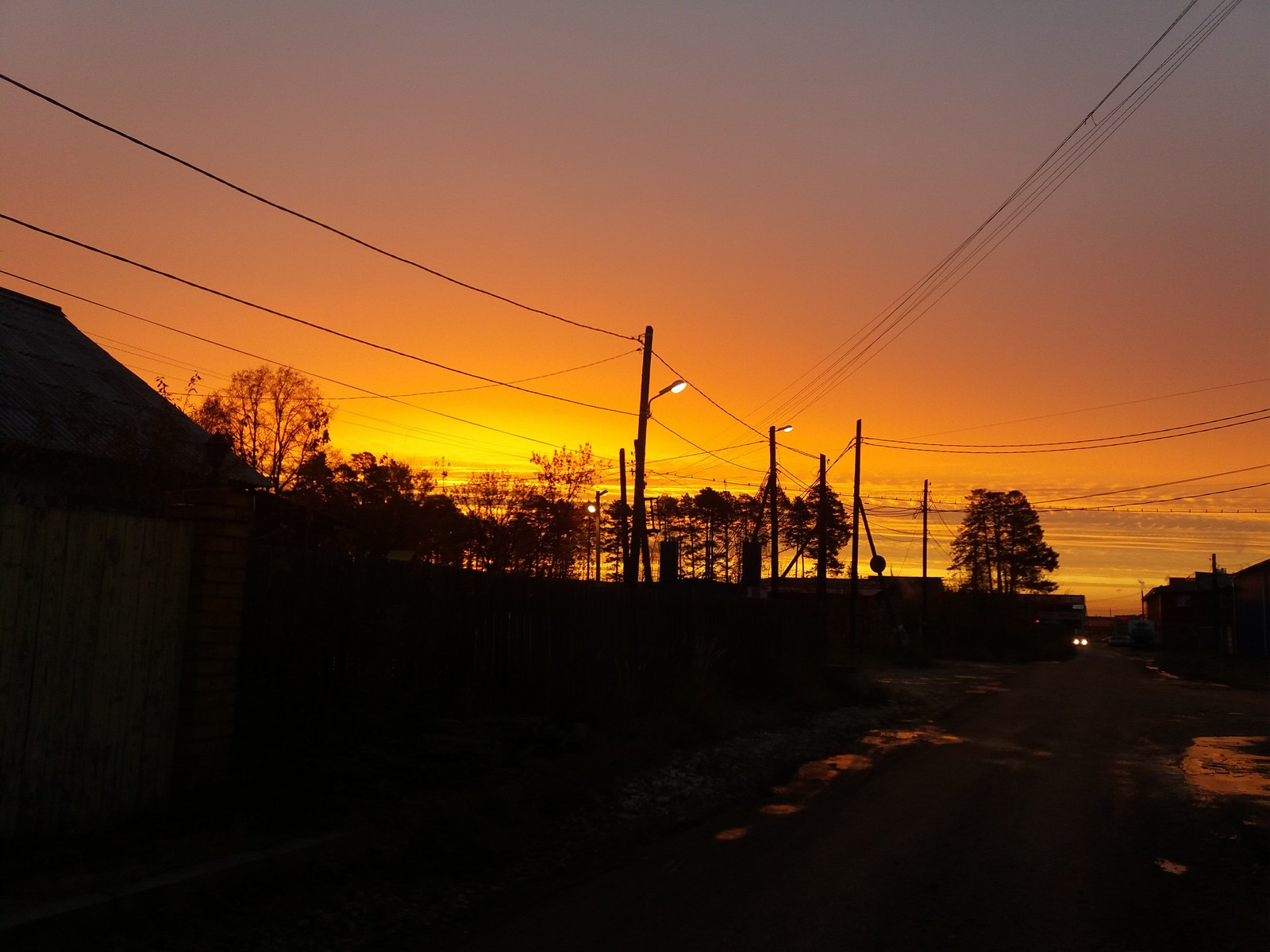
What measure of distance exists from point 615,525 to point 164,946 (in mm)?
40172

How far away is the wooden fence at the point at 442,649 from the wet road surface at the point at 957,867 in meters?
3.03

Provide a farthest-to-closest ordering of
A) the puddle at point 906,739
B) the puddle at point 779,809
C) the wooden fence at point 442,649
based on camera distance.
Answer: the puddle at point 906,739 < the puddle at point 779,809 < the wooden fence at point 442,649

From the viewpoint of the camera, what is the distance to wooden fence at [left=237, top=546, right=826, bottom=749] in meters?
8.45

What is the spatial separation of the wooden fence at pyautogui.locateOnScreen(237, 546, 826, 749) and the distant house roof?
4.00m

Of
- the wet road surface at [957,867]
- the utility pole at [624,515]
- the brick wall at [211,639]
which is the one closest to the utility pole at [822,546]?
the utility pole at [624,515]

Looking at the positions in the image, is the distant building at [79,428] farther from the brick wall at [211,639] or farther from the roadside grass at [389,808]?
the roadside grass at [389,808]

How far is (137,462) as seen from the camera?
523 inches

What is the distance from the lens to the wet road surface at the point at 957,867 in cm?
567

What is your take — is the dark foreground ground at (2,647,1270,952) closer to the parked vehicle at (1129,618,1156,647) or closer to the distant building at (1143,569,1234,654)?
the distant building at (1143,569,1234,654)

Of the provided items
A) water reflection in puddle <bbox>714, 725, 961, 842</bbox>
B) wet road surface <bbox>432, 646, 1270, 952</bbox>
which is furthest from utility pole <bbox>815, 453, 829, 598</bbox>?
wet road surface <bbox>432, 646, 1270, 952</bbox>

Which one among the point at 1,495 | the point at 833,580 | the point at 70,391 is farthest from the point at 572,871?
the point at 833,580

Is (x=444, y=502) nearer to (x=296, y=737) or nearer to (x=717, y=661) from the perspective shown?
(x=717, y=661)

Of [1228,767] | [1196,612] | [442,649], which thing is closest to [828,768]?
[1228,767]

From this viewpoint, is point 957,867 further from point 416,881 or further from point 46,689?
point 46,689
